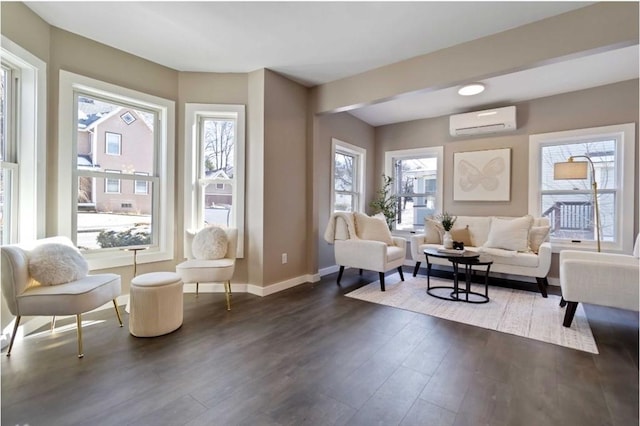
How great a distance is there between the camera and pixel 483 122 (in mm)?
4242

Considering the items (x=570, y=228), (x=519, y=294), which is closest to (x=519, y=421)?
(x=519, y=294)

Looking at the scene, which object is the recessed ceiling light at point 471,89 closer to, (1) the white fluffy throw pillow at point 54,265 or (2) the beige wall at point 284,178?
(2) the beige wall at point 284,178

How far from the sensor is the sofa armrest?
2217 millimetres

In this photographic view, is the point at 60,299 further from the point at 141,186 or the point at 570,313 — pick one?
the point at 570,313

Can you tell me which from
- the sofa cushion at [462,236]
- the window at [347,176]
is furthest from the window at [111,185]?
the sofa cushion at [462,236]

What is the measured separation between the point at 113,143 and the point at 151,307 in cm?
189

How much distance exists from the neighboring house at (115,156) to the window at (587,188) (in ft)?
16.7

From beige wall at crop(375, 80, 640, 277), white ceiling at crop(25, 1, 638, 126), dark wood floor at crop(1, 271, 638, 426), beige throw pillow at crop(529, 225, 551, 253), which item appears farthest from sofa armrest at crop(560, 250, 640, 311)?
white ceiling at crop(25, 1, 638, 126)

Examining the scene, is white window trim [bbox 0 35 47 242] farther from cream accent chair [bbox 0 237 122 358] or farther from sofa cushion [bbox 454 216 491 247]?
sofa cushion [bbox 454 216 491 247]

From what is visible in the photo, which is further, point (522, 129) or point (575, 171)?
point (522, 129)

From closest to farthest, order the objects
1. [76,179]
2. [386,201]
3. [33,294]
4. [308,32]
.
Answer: [33,294] < [308,32] < [76,179] < [386,201]

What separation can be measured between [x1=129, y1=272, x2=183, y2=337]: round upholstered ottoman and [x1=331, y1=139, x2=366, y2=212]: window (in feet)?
9.04

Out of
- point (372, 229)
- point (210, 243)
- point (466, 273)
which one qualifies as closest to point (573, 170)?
point (466, 273)

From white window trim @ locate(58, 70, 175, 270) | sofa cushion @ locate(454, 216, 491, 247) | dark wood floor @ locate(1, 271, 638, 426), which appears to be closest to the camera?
dark wood floor @ locate(1, 271, 638, 426)
